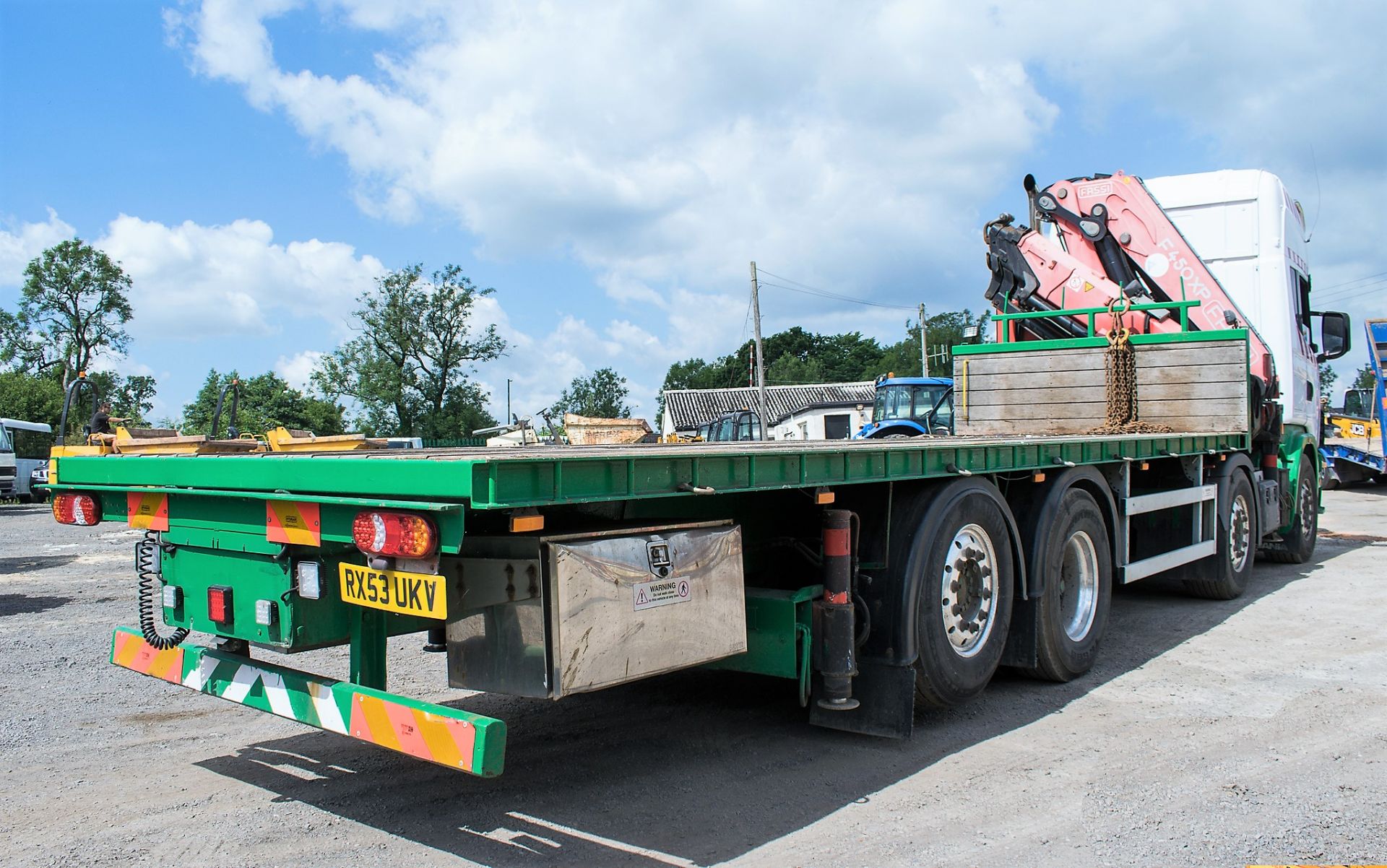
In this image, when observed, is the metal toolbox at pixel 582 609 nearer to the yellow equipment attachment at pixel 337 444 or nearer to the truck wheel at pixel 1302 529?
the yellow equipment attachment at pixel 337 444

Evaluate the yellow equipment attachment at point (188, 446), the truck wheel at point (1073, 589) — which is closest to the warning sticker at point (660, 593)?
the yellow equipment attachment at point (188, 446)

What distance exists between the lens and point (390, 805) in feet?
14.1

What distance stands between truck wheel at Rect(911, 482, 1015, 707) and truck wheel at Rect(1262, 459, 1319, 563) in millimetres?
7589

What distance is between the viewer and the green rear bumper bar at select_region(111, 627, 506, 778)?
3.44m

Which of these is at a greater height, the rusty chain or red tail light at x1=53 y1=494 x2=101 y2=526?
the rusty chain

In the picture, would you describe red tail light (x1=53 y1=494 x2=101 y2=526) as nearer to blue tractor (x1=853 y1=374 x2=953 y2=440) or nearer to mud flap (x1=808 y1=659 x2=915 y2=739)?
mud flap (x1=808 y1=659 x2=915 y2=739)

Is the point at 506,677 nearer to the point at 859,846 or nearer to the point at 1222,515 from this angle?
the point at 859,846

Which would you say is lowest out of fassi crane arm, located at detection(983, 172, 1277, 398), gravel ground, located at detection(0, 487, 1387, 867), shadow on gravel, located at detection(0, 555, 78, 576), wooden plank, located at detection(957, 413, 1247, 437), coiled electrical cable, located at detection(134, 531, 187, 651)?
gravel ground, located at detection(0, 487, 1387, 867)

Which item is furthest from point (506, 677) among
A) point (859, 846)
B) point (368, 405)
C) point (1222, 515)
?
point (368, 405)

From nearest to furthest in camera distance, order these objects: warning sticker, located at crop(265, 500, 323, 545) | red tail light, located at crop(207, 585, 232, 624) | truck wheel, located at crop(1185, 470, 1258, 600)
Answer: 1. warning sticker, located at crop(265, 500, 323, 545)
2. red tail light, located at crop(207, 585, 232, 624)
3. truck wheel, located at crop(1185, 470, 1258, 600)

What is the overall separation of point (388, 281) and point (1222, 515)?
169 ft

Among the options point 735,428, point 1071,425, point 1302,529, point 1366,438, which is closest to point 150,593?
point 1071,425

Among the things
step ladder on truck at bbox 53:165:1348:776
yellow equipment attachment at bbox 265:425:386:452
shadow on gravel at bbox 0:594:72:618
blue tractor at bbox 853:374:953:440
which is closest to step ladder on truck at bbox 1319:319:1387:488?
blue tractor at bbox 853:374:953:440

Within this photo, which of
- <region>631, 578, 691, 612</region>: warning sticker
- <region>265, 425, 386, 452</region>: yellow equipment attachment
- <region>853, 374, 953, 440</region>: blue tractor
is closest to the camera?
<region>631, 578, 691, 612</region>: warning sticker
